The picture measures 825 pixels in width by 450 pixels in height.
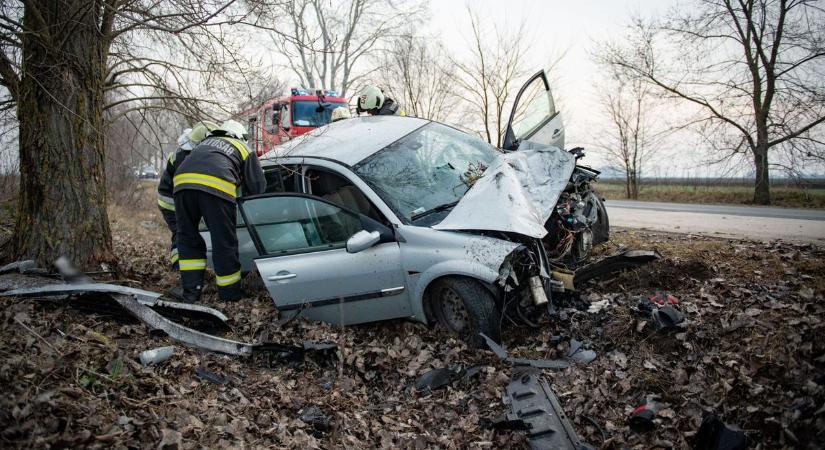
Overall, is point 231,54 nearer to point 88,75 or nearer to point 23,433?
point 88,75

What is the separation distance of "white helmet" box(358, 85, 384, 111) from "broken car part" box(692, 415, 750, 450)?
18.4 ft

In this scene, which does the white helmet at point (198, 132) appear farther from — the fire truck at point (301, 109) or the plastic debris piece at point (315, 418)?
the fire truck at point (301, 109)

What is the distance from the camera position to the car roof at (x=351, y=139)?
4.48m

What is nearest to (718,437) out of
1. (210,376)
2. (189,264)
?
(210,376)

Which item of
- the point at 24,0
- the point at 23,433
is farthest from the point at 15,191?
the point at 23,433

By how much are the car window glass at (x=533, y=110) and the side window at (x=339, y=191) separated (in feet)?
6.83

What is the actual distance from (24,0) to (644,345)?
6.18 meters

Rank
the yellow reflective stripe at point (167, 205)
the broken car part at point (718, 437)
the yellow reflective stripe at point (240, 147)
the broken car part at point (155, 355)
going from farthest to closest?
the yellow reflective stripe at point (167, 205) < the yellow reflective stripe at point (240, 147) < the broken car part at point (155, 355) < the broken car part at point (718, 437)

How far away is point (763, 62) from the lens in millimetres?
14234

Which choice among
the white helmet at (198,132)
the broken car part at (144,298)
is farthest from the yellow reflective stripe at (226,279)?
the white helmet at (198,132)

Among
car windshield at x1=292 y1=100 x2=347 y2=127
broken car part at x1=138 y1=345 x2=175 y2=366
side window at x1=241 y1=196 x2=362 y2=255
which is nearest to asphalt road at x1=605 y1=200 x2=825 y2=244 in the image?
side window at x1=241 y1=196 x2=362 y2=255

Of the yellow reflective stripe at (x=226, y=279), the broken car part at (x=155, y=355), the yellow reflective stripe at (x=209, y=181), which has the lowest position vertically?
the broken car part at (x=155, y=355)

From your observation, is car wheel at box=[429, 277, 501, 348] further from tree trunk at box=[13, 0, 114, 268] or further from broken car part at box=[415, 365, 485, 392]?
tree trunk at box=[13, 0, 114, 268]

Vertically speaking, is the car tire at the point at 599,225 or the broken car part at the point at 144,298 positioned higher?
the car tire at the point at 599,225
